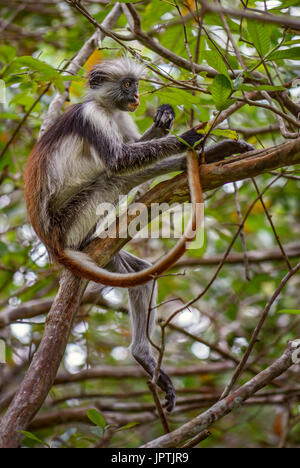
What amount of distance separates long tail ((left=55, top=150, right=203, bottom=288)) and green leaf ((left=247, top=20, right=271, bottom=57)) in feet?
2.23

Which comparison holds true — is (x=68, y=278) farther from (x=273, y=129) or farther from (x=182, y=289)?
(x=182, y=289)

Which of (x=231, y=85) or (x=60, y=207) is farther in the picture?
(x=60, y=207)

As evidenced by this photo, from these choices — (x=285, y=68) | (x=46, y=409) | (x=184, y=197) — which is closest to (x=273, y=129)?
(x=285, y=68)

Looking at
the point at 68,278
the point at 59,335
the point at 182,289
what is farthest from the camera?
the point at 182,289

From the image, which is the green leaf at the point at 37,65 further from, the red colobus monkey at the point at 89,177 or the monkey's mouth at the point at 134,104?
the monkey's mouth at the point at 134,104

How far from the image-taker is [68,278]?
366 centimetres

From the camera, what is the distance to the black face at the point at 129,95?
434 centimetres

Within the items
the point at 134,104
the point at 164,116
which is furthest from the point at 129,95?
the point at 164,116

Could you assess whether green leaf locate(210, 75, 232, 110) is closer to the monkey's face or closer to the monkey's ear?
the monkey's face

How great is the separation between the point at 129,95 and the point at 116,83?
30 centimetres

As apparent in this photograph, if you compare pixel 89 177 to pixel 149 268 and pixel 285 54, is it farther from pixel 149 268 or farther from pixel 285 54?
pixel 285 54

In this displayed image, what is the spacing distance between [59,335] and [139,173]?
1.48 m
